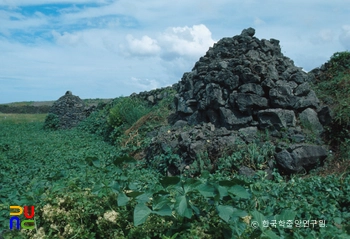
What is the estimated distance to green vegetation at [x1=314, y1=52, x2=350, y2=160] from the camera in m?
7.71

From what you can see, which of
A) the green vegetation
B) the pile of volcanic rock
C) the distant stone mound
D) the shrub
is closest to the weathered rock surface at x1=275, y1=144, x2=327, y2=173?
the pile of volcanic rock

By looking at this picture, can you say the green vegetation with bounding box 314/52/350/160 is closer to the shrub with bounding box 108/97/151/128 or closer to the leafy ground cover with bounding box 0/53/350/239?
the leafy ground cover with bounding box 0/53/350/239

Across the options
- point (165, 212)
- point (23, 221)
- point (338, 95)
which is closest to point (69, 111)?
point (338, 95)

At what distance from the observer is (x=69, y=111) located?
63.7ft

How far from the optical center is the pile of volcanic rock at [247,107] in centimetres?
725

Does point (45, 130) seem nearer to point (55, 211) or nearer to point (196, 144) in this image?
point (196, 144)

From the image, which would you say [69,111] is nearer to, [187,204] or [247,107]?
[247,107]

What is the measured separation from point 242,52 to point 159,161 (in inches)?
135

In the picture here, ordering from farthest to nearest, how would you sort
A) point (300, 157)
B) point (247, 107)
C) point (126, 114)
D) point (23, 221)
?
1. point (126, 114)
2. point (247, 107)
3. point (300, 157)
4. point (23, 221)

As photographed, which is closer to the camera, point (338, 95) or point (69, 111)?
point (338, 95)

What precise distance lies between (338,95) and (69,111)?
13.5 metres

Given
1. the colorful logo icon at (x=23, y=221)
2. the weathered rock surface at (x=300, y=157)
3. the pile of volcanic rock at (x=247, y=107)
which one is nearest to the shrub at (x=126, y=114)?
the pile of volcanic rock at (x=247, y=107)

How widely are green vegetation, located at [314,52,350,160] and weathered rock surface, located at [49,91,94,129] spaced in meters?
11.8

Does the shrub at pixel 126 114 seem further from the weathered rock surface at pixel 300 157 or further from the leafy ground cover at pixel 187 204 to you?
the weathered rock surface at pixel 300 157
